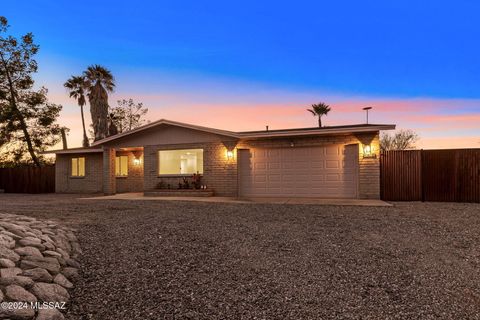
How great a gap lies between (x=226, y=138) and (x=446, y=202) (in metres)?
9.42

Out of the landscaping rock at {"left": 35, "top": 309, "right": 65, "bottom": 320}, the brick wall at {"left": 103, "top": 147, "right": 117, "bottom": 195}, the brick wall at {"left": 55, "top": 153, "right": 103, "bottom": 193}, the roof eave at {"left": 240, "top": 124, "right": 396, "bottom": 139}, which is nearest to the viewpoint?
the landscaping rock at {"left": 35, "top": 309, "right": 65, "bottom": 320}

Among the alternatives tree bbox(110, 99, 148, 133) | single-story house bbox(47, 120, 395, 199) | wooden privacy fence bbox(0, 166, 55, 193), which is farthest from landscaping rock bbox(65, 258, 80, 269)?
tree bbox(110, 99, 148, 133)

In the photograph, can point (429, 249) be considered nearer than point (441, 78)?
Yes

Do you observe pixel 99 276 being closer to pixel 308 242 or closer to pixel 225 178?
pixel 308 242

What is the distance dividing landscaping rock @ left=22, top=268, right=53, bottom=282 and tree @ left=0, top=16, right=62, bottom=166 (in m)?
21.9

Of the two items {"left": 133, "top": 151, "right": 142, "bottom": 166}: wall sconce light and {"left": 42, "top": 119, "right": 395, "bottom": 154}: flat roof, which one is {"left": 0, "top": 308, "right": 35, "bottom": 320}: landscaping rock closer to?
{"left": 42, "top": 119, "right": 395, "bottom": 154}: flat roof

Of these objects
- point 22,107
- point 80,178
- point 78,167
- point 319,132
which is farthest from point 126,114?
point 319,132

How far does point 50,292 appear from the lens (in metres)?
2.99

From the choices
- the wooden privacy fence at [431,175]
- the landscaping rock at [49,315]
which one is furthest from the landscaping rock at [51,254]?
the wooden privacy fence at [431,175]

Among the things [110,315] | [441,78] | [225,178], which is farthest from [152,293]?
[441,78]

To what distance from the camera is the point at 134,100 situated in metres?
34.9

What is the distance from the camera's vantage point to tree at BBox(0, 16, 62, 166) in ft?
65.5

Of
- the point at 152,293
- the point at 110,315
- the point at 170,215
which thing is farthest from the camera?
the point at 170,215

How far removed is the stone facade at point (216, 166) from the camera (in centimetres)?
1184
